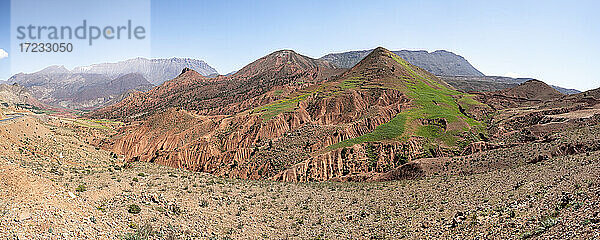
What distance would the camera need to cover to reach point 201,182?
2725 centimetres

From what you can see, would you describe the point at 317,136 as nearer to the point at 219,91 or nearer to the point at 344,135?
the point at 344,135

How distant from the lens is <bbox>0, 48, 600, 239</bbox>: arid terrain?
1219 cm

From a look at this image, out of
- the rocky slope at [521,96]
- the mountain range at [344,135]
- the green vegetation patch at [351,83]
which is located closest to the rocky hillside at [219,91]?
the green vegetation patch at [351,83]

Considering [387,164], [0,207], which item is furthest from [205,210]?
[387,164]

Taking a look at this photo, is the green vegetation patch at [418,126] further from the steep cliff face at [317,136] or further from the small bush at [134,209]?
the small bush at [134,209]

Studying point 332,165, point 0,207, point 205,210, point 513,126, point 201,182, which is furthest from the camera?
point 513,126

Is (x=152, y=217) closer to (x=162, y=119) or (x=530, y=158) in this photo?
(x=530, y=158)

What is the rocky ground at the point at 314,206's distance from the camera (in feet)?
35.8

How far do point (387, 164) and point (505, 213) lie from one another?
71.6 ft

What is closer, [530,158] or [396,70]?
[530,158]

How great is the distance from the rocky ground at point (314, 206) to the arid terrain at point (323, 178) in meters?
0.09

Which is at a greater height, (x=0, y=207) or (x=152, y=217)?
(x=0, y=207)

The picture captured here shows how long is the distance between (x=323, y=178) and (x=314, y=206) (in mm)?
11632

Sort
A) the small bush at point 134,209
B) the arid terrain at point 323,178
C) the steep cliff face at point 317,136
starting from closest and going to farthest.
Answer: the arid terrain at point 323,178
the small bush at point 134,209
the steep cliff face at point 317,136
